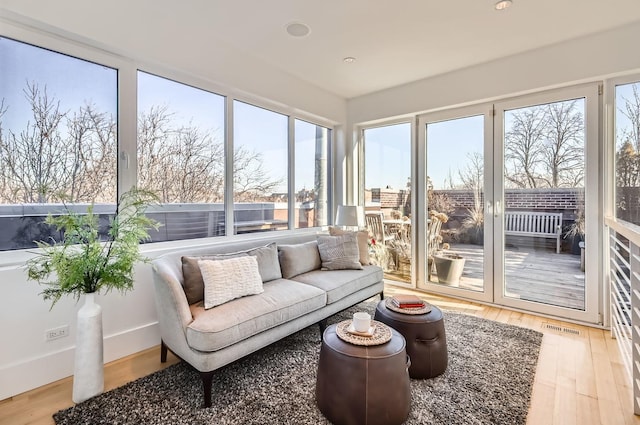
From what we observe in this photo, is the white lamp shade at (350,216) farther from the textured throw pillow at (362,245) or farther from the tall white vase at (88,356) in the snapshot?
the tall white vase at (88,356)

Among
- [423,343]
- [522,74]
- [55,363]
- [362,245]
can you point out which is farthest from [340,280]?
[522,74]

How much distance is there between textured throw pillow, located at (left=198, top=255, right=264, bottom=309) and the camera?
7.20ft

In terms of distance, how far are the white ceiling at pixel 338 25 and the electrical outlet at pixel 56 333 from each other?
6.77 ft

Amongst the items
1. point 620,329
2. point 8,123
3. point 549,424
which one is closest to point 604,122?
point 620,329

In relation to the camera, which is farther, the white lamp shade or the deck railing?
the white lamp shade

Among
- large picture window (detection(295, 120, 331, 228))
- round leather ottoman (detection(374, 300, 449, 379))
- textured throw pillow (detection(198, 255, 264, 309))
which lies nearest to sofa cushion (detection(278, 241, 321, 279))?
textured throw pillow (detection(198, 255, 264, 309))

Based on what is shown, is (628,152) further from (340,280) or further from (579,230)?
(340,280)


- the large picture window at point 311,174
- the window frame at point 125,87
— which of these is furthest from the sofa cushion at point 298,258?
→ the large picture window at point 311,174

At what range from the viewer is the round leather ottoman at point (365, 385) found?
1.58m

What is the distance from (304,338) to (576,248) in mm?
2803

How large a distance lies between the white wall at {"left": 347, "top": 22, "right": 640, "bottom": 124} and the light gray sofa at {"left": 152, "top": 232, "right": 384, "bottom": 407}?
227cm

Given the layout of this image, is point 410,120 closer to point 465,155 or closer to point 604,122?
point 465,155

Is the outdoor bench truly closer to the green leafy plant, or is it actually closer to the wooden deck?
the wooden deck

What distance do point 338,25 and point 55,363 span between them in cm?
333
